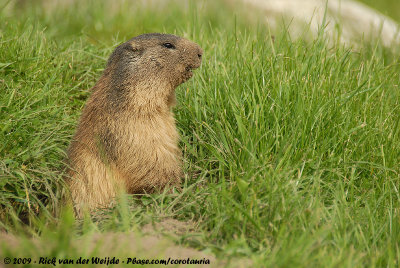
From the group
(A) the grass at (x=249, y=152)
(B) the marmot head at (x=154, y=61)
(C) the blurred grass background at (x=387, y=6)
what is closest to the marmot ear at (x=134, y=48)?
(B) the marmot head at (x=154, y=61)

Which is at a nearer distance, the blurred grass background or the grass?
the grass

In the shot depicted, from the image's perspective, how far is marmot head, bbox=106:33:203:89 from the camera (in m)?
3.79

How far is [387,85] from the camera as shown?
447 cm

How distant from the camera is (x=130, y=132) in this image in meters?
3.63

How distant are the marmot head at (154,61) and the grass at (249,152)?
36 cm

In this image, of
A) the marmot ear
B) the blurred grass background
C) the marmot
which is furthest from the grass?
the blurred grass background

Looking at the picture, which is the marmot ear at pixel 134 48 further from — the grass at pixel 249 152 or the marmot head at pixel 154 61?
the grass at pixel 249 152

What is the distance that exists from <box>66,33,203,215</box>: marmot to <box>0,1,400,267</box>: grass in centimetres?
18

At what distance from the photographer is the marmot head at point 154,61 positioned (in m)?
3.79

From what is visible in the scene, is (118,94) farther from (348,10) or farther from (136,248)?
(348,10)

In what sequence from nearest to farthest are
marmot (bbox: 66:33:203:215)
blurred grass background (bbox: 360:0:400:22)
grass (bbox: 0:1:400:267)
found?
grass (bbox: 0:1:400:267)
marmot (bbox: 66:33:203:215)
blurred grass background (bbox: 360:0:400:22)

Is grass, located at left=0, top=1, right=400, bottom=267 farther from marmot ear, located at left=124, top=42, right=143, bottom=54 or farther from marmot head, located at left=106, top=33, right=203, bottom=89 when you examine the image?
marmot ear, located at left=124, top=42, right=143, bottom=54

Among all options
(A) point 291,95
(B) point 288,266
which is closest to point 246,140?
(A) point 291,95

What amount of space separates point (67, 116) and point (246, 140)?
66.0 inches
